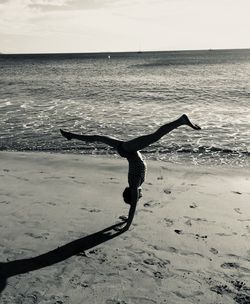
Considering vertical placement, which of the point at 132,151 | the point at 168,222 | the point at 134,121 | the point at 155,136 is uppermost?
the point at 155,136

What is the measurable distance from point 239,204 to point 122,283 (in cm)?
421

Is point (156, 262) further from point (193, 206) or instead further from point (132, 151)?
point (193, 206)

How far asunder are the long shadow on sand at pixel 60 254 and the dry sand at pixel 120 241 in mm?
16

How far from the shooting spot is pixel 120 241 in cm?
686

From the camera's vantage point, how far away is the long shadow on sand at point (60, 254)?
593 cm

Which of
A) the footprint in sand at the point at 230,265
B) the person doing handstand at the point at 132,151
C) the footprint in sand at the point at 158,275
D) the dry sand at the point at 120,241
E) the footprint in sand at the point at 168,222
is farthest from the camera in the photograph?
the footprint in sand at the point at 168,222

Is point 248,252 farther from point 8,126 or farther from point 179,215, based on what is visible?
point 8,126

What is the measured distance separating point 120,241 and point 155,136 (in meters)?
2.11

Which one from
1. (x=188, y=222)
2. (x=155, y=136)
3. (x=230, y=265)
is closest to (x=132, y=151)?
(x=155, y=136)

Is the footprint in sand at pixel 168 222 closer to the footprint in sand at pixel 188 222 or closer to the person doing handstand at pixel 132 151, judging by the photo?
the footprint in sand at pixel 188 222

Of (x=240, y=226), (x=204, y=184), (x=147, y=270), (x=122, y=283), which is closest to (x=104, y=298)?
(x=122, y=283)

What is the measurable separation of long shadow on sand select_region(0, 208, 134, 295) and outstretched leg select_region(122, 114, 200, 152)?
1.53 meters

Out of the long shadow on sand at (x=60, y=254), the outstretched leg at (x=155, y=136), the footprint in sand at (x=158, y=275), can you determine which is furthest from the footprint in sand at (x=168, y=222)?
the outstretched leg at (x=155, y=136)

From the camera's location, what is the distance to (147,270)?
593 centimetres
